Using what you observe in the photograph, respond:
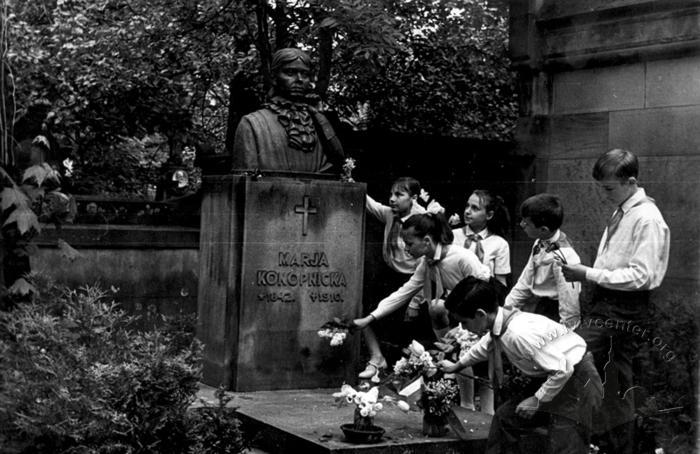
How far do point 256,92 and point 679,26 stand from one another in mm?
5823

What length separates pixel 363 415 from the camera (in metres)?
6.25

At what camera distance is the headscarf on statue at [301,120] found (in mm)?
8445

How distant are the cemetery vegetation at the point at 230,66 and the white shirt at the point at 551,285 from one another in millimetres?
4171

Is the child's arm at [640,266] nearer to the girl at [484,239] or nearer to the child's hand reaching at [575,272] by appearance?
the child's hand reaching at [575,272]

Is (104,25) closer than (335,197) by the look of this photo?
No

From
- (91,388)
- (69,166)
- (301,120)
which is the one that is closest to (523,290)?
(301,120)

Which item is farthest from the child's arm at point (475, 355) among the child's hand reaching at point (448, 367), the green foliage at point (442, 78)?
the green foliage at point (442, 78)

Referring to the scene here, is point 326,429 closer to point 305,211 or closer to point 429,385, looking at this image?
point 429,385

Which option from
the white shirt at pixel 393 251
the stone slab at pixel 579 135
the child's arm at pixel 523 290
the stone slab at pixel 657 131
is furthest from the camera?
the stone slab at pixel 579 135

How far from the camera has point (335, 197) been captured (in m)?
8.44

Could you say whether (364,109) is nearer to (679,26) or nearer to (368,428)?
(679,26)

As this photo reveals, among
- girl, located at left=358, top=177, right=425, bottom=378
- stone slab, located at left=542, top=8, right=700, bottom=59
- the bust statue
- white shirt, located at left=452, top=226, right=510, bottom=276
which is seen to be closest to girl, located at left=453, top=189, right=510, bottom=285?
white shirt, located at left=452, top=226, right=510, bottom=276

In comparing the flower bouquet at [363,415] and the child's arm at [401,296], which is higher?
the child's arm at [401,296]

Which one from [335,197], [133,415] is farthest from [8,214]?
[335,197]
